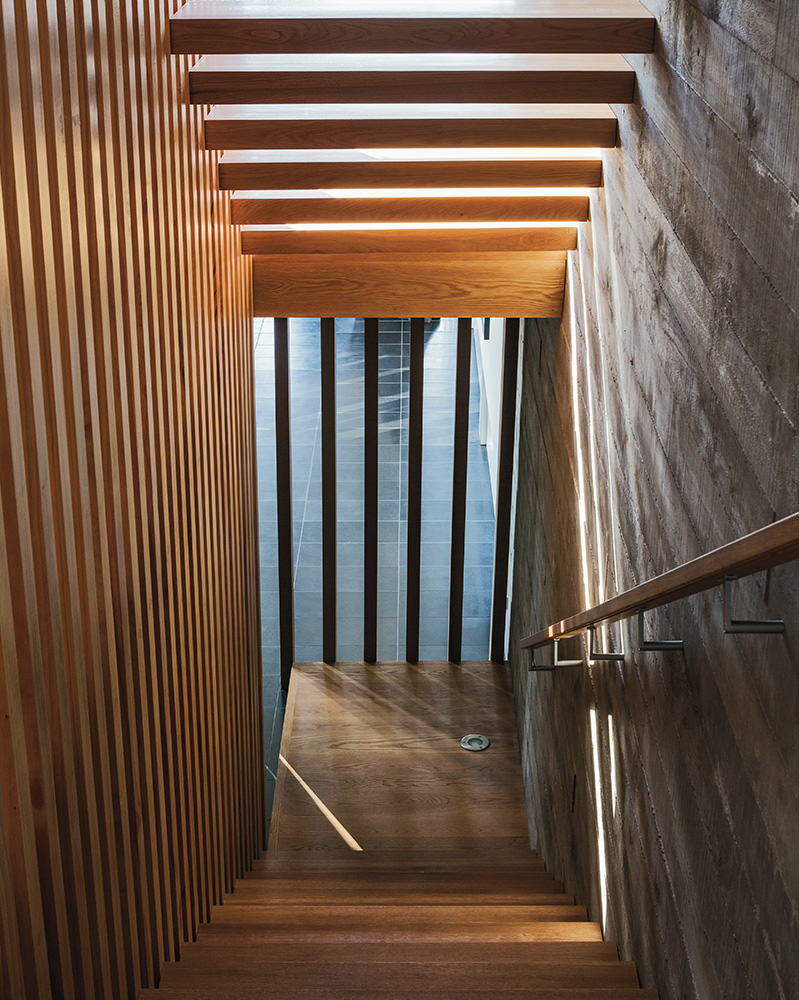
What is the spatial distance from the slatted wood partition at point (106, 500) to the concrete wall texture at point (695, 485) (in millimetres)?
1253

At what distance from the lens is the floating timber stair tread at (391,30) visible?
111 inches

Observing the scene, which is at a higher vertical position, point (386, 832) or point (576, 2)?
point (576, 2)

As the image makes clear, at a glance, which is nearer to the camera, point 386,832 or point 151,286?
point 151,286

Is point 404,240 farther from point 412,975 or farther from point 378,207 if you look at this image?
point 412,975

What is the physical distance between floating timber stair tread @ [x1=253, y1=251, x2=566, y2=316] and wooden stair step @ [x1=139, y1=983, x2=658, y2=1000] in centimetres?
275

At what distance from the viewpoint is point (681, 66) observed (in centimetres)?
245

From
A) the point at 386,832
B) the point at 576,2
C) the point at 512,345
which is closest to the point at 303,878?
the point at 386,832

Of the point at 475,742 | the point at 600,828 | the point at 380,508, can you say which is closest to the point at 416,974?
the point at 600,828

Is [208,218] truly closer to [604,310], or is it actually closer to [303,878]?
[604,310]

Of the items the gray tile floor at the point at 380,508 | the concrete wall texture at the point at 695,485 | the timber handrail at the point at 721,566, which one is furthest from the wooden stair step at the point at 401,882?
the timber handrail at the point at 721,566

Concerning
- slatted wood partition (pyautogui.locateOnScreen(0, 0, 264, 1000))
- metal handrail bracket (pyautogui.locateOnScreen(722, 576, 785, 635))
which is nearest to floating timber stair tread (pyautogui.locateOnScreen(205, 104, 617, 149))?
slatted wood partition (pyautogui.locateOnScreen(0, 0, 264, 1000))

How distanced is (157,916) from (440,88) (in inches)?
96.7

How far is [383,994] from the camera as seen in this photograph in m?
2.58

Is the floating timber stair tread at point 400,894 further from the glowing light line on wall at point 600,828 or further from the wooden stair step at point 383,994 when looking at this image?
the wooden stair step at point 383,994
